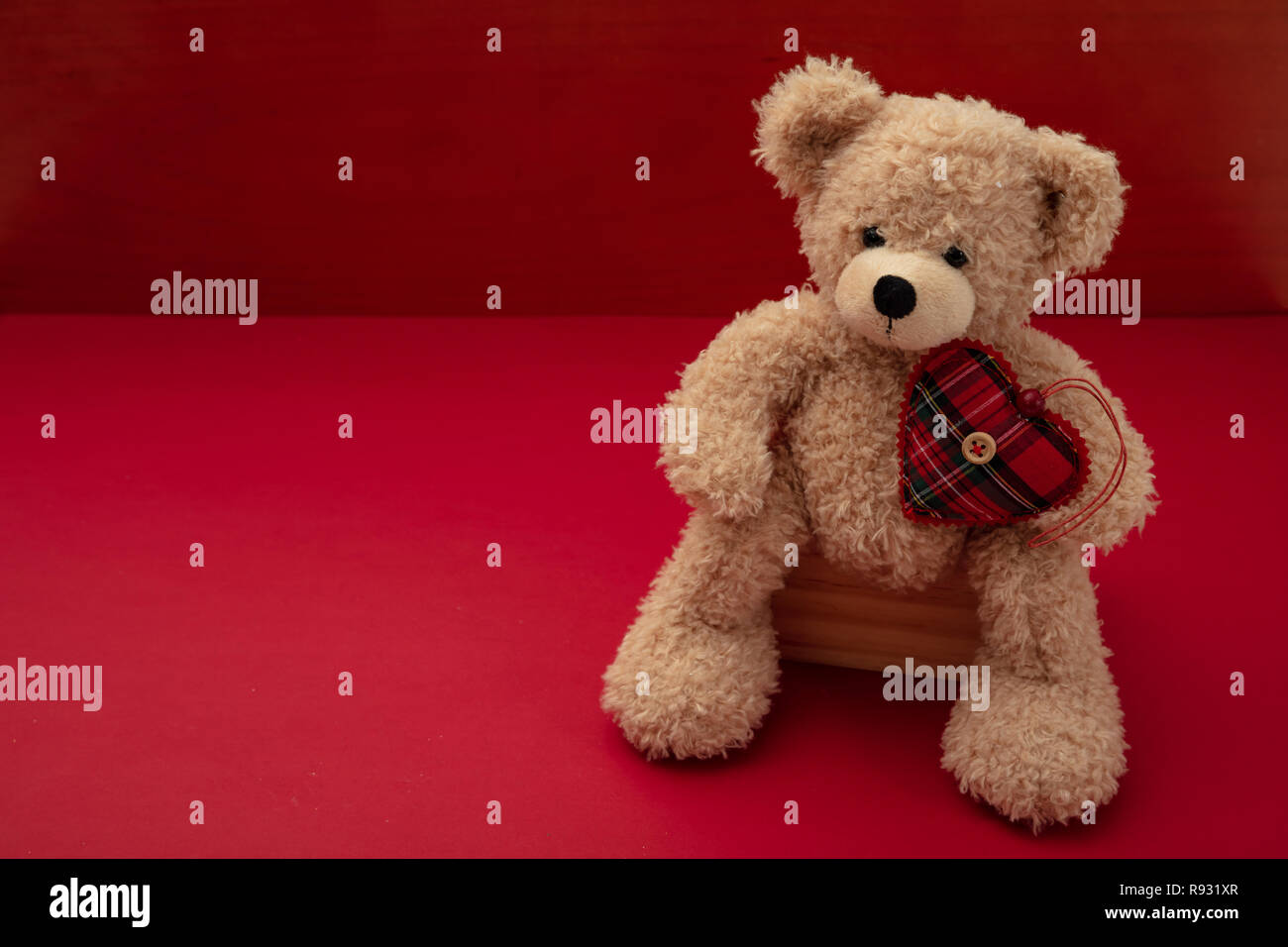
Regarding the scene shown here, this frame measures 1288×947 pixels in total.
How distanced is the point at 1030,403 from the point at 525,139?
1419 mm

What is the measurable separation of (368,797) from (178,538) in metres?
0.63

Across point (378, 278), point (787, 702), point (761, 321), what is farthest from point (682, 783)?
point (378, 278)

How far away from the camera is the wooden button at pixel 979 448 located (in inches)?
50.9

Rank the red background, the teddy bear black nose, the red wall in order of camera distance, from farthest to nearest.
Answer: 1. the red wall
2. the red background
3. the teddy bear black nose

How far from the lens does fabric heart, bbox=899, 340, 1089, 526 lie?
4.25 ft

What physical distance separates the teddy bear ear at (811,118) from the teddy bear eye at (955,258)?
0.17m

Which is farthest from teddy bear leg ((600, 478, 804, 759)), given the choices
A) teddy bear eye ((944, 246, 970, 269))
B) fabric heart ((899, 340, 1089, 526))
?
teddy bear eye ((944, 246, 970, 269))

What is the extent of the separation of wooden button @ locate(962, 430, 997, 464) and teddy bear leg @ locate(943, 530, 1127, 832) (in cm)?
10

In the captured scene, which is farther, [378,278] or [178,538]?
[378,278]

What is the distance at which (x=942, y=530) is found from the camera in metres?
1.35

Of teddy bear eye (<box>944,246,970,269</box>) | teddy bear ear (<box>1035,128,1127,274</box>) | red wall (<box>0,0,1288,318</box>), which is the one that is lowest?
teddy bear eye (<box>944,246,970,269</box>)

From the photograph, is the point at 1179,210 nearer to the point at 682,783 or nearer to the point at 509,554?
the point at 509,554

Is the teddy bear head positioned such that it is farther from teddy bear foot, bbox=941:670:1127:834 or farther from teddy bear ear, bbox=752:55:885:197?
teddy bear foot, bbox=941:670:1127:834

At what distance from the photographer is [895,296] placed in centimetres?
125
